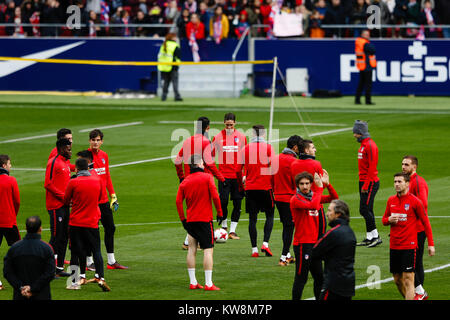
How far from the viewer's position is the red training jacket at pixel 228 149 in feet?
63.9

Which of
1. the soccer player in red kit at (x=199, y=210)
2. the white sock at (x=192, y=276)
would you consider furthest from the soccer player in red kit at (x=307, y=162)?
the white sock at (x=192, y=276)

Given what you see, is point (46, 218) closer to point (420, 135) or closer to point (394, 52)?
point (420, 135)

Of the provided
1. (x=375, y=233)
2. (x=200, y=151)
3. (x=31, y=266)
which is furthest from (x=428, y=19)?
(x=31, y=266)

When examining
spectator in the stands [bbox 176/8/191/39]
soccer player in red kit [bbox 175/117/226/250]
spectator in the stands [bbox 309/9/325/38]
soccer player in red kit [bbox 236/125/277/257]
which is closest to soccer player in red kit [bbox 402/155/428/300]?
soccer player in red kit [bbox 236/125/277/257]

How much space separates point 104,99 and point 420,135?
15.8 m

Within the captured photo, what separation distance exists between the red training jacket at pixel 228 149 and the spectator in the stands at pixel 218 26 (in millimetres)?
22596

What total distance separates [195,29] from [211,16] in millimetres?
917

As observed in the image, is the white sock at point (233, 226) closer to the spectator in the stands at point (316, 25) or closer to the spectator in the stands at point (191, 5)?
the spectator in the stands at point (316, 25)

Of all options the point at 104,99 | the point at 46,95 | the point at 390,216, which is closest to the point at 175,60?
the point at 104,99

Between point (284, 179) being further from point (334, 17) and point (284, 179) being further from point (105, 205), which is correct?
point (334, 17)

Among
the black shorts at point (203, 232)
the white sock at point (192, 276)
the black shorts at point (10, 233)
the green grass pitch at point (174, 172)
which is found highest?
the black shorts at point (203, 232)

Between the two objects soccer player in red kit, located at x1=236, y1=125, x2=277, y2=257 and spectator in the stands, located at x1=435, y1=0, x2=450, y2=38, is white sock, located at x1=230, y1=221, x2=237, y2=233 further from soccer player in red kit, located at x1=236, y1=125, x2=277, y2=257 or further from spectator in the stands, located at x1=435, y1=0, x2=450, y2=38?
spectator in the stands, located at x1=435, y1=0, x2=450, y2=38

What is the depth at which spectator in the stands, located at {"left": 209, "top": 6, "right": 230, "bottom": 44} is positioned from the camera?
41.7 m
